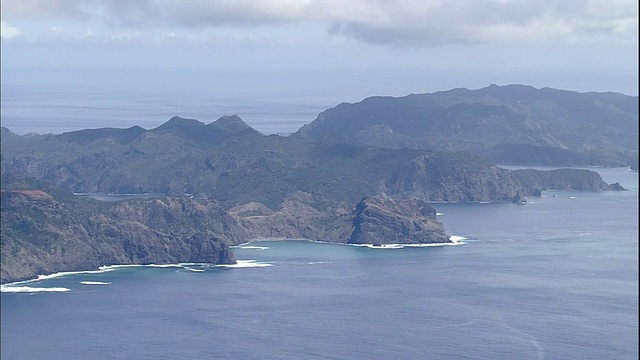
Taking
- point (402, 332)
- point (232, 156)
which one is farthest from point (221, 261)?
point (232, 156)

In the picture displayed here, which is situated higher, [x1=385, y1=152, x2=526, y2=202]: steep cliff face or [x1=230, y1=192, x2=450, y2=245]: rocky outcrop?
[x1=385, y1=152, x2=526, y2=202]: steep cliff face

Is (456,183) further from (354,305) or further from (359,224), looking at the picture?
(354,305)

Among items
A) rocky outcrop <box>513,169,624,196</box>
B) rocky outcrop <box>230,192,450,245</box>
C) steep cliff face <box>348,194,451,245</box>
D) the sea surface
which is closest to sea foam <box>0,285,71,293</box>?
the sea surface

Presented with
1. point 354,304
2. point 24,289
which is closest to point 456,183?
point 354,304

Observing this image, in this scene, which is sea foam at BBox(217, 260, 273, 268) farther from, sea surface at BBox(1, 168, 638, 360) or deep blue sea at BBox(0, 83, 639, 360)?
deep blue sea at BBox(0, 83, 639, 360)

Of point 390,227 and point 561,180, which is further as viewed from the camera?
point 561,180

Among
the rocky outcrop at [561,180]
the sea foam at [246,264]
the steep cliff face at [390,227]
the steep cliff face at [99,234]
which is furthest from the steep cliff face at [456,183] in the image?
the sea foam at [246,264]
